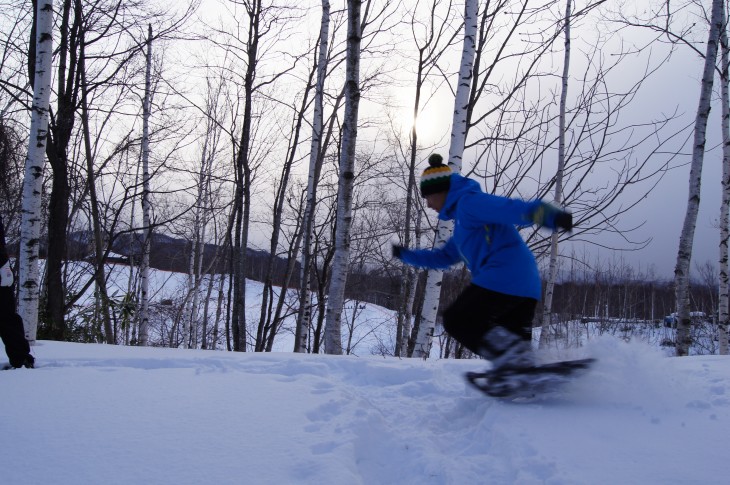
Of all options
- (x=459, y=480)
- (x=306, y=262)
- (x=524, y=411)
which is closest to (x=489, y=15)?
(x=306, y=262)

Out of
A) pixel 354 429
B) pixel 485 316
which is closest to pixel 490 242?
pixel 485 316

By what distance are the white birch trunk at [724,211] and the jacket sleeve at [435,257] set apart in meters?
8.44

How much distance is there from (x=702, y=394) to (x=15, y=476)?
315 cm

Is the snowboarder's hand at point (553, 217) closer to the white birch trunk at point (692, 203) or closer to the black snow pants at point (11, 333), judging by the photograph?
the black snow pants at point (11, 333)

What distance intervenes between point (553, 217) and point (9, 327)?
12.8ft

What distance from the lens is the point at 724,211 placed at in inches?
367

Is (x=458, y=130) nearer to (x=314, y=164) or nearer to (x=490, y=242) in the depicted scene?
(x=490, y=242)

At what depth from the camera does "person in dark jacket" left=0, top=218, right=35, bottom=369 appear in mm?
3416

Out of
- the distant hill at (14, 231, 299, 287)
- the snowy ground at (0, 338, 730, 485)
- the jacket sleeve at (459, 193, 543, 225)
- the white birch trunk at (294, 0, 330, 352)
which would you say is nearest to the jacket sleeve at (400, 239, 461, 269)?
the jacket sleeve at (459, 193, 543, 225)

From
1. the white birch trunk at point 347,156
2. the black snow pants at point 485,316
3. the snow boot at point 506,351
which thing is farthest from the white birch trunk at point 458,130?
the snow boot at point 506,351

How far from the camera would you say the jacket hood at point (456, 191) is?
9.36 ft

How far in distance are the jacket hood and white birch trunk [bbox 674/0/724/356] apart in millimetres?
6930

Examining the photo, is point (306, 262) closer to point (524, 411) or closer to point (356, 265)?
point (524, 411)

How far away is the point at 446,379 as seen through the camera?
3.45 m
